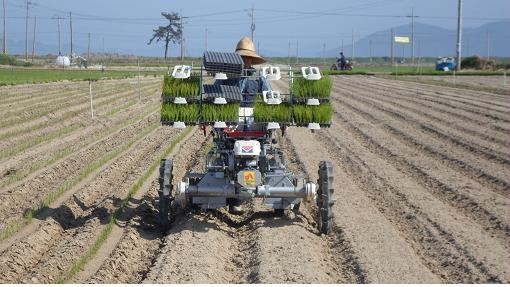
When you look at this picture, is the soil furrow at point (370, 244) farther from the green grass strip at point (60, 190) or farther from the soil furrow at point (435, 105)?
the soil furrow at point (435, 105)

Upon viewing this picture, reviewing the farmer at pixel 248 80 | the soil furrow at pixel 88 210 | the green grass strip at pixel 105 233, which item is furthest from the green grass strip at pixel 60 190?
the farmer at pixel 248 80

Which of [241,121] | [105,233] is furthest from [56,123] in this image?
[241,121]

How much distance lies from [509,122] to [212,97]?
49.1ft

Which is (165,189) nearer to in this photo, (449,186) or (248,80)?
(248,80)

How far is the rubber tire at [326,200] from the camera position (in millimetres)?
9742

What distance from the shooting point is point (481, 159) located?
16.0m

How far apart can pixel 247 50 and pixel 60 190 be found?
3886mm

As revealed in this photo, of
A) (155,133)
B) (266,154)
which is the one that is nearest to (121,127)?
(155,133)

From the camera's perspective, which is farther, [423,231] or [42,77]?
[42,77]

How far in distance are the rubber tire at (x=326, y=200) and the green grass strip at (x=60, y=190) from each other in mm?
3410

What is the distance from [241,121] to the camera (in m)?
9.81

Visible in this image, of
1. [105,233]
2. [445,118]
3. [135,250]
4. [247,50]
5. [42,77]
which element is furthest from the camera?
[42,77]

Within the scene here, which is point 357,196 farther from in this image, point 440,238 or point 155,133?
point 155,133

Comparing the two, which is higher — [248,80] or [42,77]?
[42,77]
